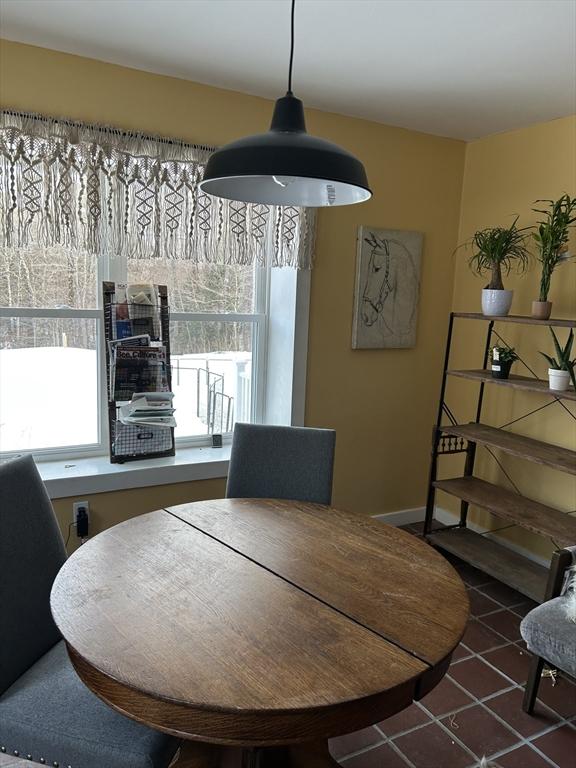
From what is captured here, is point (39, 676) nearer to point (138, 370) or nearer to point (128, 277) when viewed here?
point (138, 370)

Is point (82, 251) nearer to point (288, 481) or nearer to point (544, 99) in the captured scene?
point (288, 481)

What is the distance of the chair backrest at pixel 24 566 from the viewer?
4.95 ft

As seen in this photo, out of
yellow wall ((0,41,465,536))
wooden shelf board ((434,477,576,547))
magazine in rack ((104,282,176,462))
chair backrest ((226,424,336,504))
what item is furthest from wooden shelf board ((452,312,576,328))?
magazine in rack ((104,282,176,462))

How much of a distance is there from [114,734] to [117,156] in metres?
2.21

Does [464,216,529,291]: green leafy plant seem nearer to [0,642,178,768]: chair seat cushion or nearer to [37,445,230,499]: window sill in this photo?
[37,445,230,499]: window sill

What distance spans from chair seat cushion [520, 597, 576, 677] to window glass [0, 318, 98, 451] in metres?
2.15

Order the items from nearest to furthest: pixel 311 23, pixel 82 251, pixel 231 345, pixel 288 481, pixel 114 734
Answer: pixel 114 734, pixel 311 23, pixel 288 481, pixel 82 251, pixel 231 345

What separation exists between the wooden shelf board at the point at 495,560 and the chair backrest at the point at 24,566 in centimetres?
210

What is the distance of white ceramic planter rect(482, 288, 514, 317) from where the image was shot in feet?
9.67

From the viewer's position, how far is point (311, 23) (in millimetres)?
2035

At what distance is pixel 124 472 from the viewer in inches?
107

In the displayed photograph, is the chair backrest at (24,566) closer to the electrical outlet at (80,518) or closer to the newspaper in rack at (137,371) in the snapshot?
the electrical outlet at (80,518)

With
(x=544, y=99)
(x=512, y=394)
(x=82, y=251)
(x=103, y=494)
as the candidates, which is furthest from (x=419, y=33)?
(x=103, y=494)

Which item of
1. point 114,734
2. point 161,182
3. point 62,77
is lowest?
point 114,734
